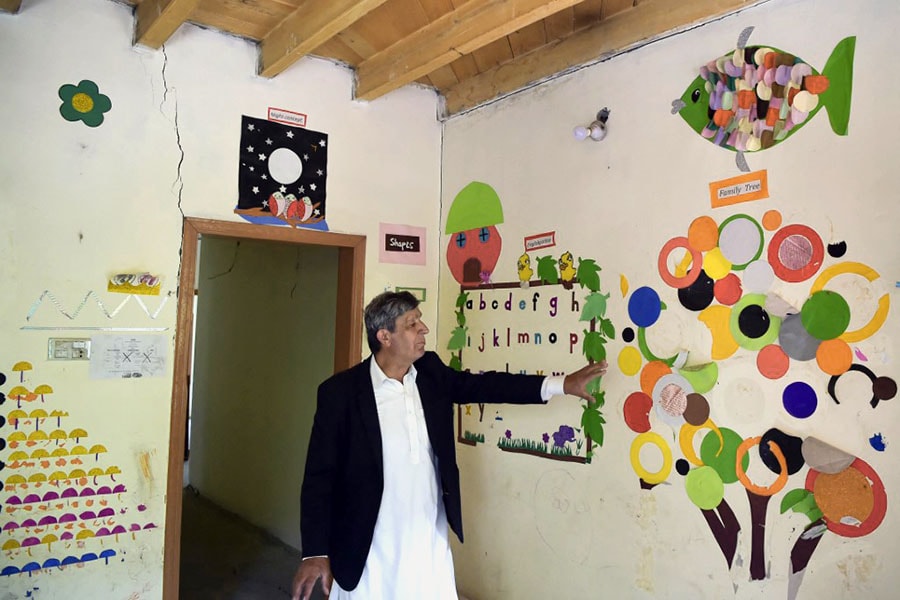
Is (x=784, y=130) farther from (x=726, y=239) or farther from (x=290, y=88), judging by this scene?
(x=290, y=88)

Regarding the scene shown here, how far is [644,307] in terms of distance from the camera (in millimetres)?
2521

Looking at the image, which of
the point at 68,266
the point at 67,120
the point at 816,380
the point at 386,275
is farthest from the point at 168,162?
the point at 816,380

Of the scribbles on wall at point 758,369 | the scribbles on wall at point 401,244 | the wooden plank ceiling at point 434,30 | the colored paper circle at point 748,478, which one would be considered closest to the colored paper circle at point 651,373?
the scribbles on wall at point 758,369

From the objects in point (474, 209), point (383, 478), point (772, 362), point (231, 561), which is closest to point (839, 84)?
point (772, 362)

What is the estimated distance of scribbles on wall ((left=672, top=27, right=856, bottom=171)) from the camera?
1998 mm

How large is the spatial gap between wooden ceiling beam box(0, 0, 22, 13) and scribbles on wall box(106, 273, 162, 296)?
1.12 m

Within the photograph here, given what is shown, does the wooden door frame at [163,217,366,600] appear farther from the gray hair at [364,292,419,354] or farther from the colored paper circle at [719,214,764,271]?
the colored paper circle at [719,214,764,271]

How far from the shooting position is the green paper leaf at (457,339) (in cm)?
343

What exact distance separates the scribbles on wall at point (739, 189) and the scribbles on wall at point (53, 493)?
2.67m

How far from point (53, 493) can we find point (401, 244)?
1992 mm

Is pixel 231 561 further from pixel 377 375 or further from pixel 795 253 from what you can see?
pixel 795 253

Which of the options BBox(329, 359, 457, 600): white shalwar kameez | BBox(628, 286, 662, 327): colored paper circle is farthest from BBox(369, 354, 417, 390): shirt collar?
BBox(628, 286, 662, 327): colored paper circle

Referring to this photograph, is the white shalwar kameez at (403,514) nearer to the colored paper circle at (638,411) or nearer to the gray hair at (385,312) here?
the gray hair at (385,312)

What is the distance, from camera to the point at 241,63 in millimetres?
3008
